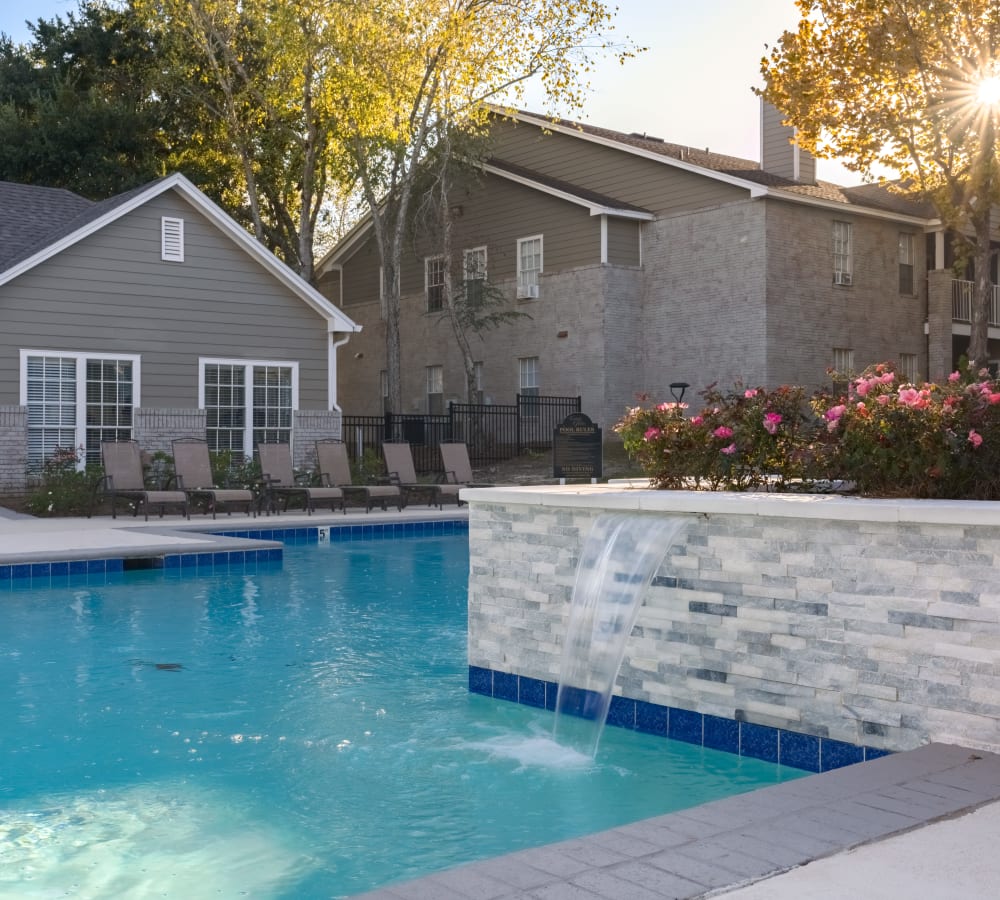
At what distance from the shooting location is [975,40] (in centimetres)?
1800

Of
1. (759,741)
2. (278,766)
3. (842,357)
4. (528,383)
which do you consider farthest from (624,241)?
(759,741)

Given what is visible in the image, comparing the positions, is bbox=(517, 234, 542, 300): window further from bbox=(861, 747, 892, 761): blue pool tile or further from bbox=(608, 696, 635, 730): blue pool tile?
bbox=(861, 747, 892, 761): blue pool tile

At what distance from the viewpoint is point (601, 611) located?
5.87 m

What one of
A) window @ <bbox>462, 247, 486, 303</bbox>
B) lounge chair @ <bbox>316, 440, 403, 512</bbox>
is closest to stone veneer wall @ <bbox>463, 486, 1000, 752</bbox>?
lounge chair @ <bbox>316, 440, 403, 512</bbox>

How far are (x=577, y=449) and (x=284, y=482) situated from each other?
15.1 feet

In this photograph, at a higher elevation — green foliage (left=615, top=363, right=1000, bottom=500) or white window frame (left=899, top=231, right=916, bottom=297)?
white window frame (left=899, top=231, right=916, bottom=297)

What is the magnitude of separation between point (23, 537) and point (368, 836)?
9.65 m

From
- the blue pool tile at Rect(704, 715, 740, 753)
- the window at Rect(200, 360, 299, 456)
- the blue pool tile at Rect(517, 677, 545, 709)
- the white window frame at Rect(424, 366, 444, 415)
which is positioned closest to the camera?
the blue pool tile at Rect(704, 715, 740, 753)

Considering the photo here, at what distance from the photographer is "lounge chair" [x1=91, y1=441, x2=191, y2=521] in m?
16.7

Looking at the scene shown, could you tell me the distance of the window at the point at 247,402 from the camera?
20.3 meters

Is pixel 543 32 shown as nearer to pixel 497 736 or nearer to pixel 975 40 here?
pixel 975 40

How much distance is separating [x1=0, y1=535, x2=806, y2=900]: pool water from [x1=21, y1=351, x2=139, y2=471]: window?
9.76 metres

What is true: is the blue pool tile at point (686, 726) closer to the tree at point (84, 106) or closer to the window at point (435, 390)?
the window at point (435, 390)

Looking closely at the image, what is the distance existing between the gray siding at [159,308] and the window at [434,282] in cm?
937
